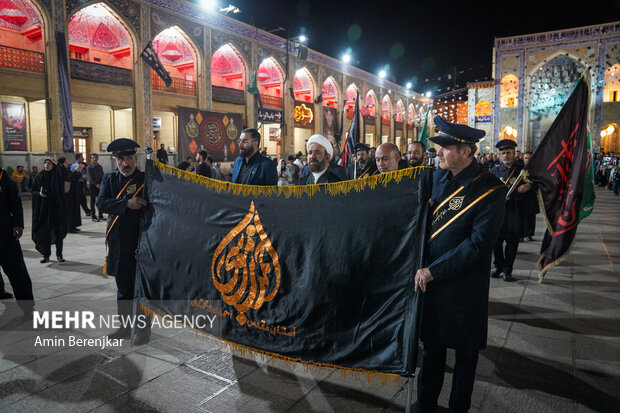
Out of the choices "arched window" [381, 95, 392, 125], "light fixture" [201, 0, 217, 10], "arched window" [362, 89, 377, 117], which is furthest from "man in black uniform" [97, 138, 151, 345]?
"arched window" [381, 95, 392, 125]

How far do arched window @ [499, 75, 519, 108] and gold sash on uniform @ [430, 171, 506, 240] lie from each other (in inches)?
1298

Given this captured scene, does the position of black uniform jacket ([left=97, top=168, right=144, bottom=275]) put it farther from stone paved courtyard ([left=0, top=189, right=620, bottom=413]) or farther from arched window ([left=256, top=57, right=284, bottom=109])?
arched window ([left=256, top=57, right=284, bottom=109])

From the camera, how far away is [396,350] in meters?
2.01

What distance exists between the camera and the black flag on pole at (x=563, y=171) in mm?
4083

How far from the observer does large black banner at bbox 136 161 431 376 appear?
6.68ft

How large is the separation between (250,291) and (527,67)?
1332 inches

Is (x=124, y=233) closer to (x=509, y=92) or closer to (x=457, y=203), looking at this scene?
(x=457, y=203)

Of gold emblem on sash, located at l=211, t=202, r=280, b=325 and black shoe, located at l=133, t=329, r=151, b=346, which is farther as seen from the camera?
black shoe, located at l=133, t=329, r=151, b=346

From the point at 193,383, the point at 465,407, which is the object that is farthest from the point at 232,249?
the point at 465,407

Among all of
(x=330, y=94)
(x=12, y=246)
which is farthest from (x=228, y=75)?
(x=12, y=246)

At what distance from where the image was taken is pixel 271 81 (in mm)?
23938

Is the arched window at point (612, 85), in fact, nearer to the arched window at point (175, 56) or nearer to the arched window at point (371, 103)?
the arched window at point (371, 103)

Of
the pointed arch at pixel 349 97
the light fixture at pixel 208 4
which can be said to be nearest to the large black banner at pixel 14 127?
the light fixture at pixel 208 4

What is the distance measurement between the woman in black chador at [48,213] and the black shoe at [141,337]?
132 inches
